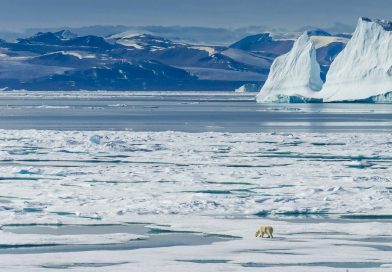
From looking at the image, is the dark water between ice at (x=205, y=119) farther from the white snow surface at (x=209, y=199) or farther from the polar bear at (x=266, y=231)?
the polar bear at (x=266, y=231)

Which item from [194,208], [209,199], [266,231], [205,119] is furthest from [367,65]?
[266,231]

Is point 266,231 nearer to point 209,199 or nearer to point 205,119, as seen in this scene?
point 209,199

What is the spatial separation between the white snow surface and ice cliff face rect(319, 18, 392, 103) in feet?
131

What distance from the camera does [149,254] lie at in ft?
41.3

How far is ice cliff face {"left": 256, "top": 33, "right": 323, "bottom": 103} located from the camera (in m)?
77.8

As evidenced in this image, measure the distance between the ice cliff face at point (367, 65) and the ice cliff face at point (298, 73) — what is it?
3.03 metres

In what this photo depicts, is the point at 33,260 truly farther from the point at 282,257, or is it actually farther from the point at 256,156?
the point at 256,156

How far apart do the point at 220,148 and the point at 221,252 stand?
17.9 m

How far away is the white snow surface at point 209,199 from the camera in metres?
12.3

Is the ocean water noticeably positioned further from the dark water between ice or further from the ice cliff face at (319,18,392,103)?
the ice cliff face at (319,18,392,103)

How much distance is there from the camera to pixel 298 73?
3098 inches

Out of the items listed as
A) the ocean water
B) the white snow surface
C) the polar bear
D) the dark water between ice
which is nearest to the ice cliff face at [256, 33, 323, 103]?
the dark water between ice

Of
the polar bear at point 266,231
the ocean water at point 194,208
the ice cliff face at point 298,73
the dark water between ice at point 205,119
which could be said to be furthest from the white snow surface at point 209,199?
the ice cliff face at point 298,73

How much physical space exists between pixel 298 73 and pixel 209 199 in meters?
61.9
